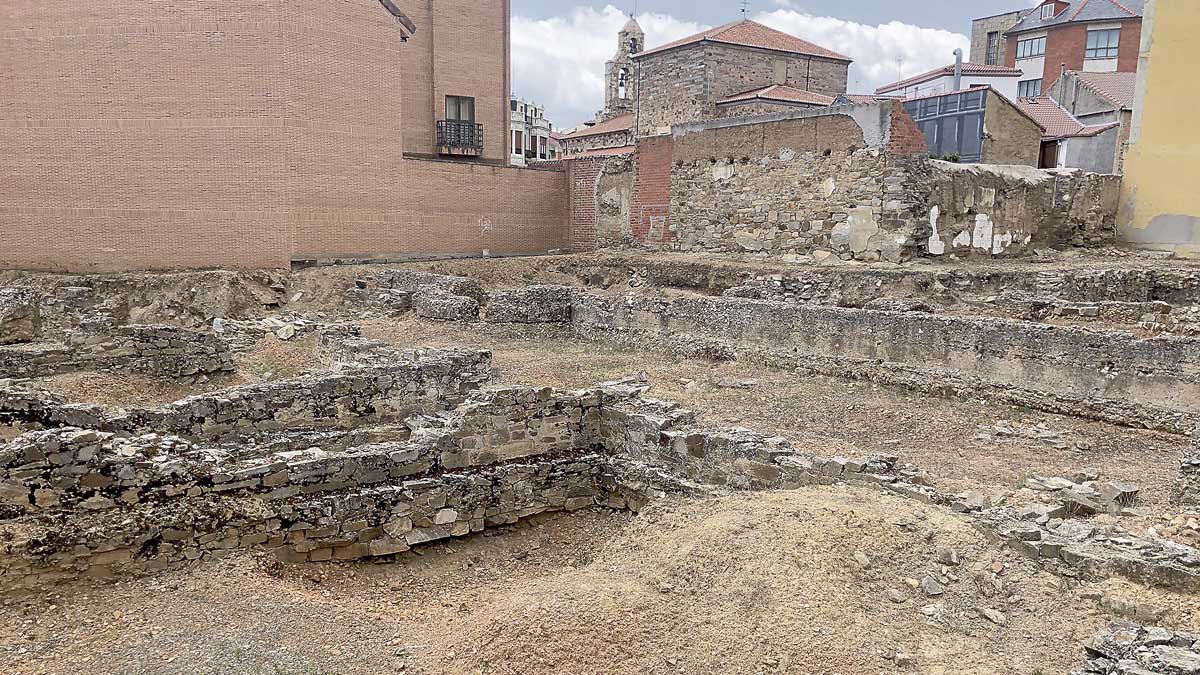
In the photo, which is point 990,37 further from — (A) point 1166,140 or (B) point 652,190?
(B) point 652,190

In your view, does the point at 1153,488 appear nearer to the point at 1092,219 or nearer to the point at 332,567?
the point at 332,567

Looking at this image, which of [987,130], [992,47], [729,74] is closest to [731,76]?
[729,74]

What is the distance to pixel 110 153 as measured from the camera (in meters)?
20.8

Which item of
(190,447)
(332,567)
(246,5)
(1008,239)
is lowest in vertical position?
(332,567)

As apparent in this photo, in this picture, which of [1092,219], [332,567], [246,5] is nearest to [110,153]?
[246,5]

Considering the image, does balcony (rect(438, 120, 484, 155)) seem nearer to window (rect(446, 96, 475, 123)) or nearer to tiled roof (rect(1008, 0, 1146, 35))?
window (rect(446, 96, 475, 123))

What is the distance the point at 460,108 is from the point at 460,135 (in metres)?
1.21

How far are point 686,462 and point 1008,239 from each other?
13936 millimetres

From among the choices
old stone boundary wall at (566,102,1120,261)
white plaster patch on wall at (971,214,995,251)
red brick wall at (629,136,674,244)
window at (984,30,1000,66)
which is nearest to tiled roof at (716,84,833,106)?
red brick wall at (629,136,674,244)

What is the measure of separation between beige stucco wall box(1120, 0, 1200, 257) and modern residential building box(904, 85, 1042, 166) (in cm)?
316

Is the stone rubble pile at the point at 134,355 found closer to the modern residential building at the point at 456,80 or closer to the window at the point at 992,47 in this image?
the modern residential building at the point at 456,80

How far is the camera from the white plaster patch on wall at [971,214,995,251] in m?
17.8

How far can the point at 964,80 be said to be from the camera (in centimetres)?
3834

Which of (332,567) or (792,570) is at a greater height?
(792,570)
